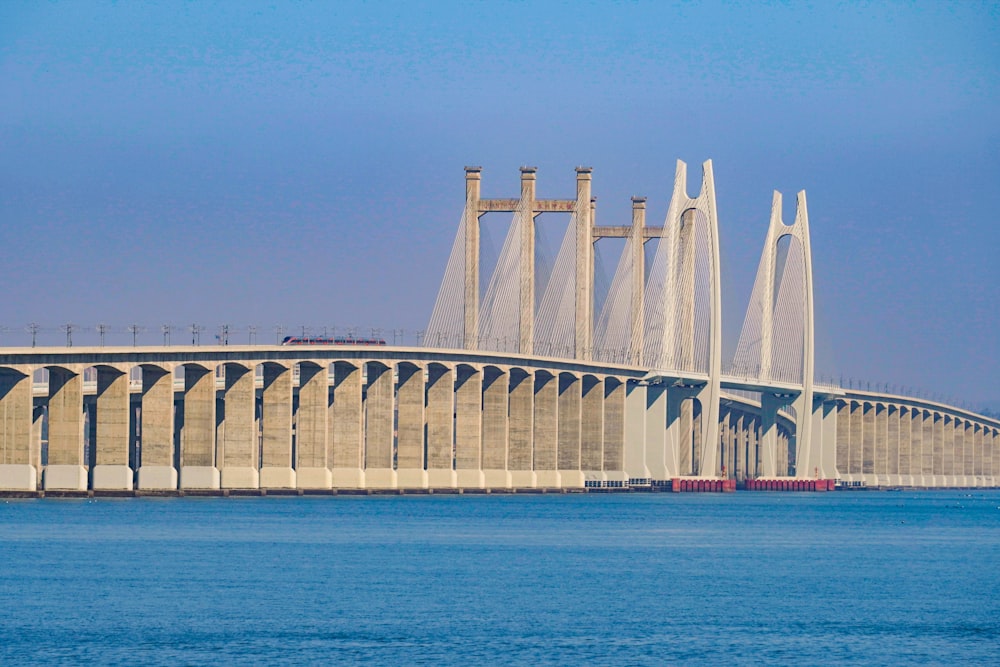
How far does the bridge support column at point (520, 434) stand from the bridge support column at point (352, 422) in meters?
11.5

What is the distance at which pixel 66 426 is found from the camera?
77.7 metres

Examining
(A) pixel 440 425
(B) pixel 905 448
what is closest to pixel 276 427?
(A) pixel 440 425

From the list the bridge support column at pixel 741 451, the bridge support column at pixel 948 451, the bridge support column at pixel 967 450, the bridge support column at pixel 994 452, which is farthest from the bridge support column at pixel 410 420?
the bridge support column at pixel 994 452

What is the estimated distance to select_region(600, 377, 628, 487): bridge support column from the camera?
111m

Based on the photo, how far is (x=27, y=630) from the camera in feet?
125

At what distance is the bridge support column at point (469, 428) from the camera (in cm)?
10194

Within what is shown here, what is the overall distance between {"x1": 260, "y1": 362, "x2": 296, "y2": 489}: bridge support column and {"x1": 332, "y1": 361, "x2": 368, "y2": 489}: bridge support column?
409cm

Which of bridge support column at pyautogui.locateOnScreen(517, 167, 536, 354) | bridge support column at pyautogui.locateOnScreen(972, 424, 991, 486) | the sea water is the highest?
bridge support column at pyautogui.locateOnScreen(517, 167, 536, 354)

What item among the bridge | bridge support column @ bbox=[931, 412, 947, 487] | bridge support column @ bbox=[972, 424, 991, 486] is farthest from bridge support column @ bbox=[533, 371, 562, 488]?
bridge support column @ bbox=[972, 424, 991, 486]

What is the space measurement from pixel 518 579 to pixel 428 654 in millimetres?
14120

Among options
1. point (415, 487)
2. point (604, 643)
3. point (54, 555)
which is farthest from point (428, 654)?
point (415, 487)

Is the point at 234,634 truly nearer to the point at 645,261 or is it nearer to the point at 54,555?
the point at 54,555

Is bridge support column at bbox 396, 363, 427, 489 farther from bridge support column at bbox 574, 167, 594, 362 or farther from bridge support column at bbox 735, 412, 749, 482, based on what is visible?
bridge support column at bbox 735, 412, 749, 482

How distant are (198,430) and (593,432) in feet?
110
